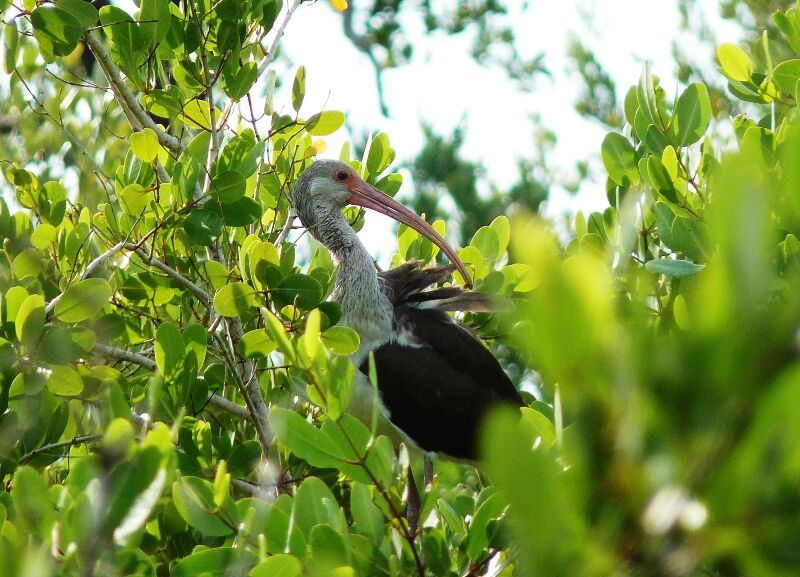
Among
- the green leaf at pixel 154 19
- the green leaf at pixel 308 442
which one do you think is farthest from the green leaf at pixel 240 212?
the green leaf at pixel 308 442

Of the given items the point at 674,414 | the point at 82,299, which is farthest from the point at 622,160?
the point at 674,414

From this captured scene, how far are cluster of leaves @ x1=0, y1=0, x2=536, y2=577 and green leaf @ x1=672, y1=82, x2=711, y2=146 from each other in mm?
969

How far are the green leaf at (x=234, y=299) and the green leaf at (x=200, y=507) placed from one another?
3.92 feet

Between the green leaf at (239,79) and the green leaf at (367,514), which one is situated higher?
the green leaf at (239,79)

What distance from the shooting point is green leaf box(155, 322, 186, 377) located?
111 inches

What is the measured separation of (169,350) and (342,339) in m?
0.54

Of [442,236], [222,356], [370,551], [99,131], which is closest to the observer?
[370,551]

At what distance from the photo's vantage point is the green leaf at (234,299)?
3.16 metres

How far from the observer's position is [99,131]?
628cm

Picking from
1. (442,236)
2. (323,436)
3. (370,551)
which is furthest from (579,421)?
(442,236)

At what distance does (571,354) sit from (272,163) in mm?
3349

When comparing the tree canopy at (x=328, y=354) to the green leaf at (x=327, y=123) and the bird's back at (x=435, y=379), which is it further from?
the bird's back at (x=435, y=379)

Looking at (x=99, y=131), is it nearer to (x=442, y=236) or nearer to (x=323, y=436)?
(x=442, y=236)

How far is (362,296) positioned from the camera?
4.90m
